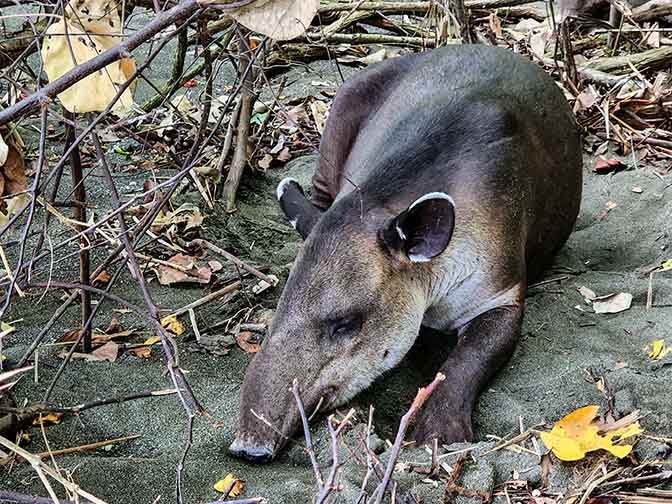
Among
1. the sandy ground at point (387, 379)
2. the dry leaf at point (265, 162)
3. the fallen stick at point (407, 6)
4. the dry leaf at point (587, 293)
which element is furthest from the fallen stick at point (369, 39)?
the dry leaf at point (587, 293)

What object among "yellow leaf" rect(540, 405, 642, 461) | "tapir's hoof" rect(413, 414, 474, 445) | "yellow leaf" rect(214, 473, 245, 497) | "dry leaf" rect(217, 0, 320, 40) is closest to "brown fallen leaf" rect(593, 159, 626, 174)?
"tapir's hoof" rect(413, 414, 474, 445)

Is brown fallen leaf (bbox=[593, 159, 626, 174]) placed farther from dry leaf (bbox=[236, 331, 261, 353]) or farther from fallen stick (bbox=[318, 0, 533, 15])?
dry leaf (bbox=[236, 331, 261, 353])

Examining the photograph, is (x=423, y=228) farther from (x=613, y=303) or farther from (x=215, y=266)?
(x=215, y=266)

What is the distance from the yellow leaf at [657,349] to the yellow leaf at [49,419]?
7.27ft

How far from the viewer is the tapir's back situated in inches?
168

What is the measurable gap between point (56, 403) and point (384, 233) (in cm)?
138

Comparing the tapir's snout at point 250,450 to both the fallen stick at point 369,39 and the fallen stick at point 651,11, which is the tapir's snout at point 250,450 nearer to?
the fallen stick at point 369,39

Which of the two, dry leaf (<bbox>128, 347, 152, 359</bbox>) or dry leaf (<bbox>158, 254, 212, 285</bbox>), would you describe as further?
dry leaf (<bbox>158, 254, 212, 285</bbox>)

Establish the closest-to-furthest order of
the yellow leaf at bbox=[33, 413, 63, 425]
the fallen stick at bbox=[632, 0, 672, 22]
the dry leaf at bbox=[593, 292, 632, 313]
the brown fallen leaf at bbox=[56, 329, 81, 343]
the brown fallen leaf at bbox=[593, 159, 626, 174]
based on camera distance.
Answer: the yellow leaf at bbox=[33, 413, 63, 425] → the brown fallen leaf at bbox=[56, 329, 81, 343] → the dry leaf at bbox=[593, 292, 632, 313] → the brown fallen leaf at bbox=[593, 159, 626, 174] → the fallen stick at bbox=[632, 0, 672, 22]

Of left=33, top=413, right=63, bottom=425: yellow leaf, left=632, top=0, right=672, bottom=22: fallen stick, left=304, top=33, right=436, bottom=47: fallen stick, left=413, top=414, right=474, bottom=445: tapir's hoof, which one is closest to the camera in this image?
left=33, top=413, right=63, bottom=425: yellow leaf

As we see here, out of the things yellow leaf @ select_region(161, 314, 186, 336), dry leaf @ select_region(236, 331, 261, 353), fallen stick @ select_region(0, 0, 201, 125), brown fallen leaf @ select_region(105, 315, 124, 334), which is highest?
fallen stick @ select_region(0, 0, 201, 125)

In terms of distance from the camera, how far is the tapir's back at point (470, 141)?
428cm

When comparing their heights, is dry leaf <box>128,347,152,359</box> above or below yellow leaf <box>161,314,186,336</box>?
above

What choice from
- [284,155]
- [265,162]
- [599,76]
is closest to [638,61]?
[599,76]
